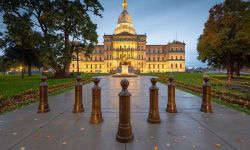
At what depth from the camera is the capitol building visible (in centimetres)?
11256

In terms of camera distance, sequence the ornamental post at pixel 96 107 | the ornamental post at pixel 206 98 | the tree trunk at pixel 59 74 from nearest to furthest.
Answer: the ornamental post at pixel 96 107 → the ornamental post at pixel 206 98 → the tree trunk at pixel 59 74

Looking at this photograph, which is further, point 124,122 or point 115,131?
point 115,131

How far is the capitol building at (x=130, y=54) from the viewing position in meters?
113

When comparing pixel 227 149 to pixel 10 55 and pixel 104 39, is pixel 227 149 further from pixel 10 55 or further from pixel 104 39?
pixel 104 39

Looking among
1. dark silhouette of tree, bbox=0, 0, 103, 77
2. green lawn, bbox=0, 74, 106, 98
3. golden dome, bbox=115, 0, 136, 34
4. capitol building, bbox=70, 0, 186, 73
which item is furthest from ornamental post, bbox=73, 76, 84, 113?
golden dome, bbox=115, 0, 136, 34

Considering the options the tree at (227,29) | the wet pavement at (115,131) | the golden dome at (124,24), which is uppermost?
the golden dome at (124,24)

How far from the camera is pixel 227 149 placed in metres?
4.13

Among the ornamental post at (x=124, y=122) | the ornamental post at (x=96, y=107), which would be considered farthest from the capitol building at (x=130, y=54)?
the ornamental post at (x=124, y=122)

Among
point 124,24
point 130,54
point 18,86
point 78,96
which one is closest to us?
point 78,96

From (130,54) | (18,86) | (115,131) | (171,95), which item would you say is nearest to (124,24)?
(130,54)

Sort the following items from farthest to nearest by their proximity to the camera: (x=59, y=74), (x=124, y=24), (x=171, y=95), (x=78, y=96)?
(x=124, y=24) → (x=59, y=74) → (x=171, y=95) → (x=78, y=96)

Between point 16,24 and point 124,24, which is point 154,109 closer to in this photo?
point 16,24

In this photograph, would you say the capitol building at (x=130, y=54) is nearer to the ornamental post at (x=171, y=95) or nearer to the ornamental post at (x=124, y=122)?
the ornamental post at (x=171, y=95)

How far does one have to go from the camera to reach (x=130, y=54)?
366 ft
